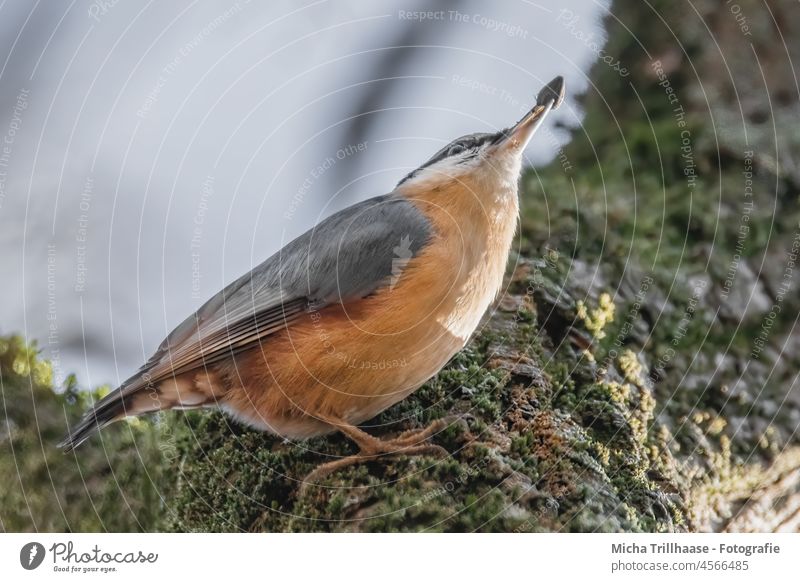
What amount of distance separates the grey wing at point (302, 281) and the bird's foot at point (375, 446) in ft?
0.98

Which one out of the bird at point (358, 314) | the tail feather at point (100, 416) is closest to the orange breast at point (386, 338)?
the bird at point (358, 314)

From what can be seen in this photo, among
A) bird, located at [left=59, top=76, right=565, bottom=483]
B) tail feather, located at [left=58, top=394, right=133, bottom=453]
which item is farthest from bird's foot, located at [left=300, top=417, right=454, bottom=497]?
tail feather, located at [left=58, top=394, right=133, bottom=453]

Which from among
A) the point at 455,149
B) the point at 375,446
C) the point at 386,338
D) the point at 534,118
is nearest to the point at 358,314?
the point at 386,338

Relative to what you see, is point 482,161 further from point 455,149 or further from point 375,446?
point 375,446

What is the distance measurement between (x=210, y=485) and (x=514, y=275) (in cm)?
90

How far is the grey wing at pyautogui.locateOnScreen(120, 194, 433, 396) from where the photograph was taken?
1.78m

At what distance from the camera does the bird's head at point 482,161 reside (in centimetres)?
183

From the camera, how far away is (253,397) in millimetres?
1843

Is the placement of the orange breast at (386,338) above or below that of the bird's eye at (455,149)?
below

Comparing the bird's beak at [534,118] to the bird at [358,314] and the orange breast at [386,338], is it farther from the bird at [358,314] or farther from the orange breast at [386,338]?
the orange breast at [386,338]

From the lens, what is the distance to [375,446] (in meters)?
1.77

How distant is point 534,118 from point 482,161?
168 millimetres
